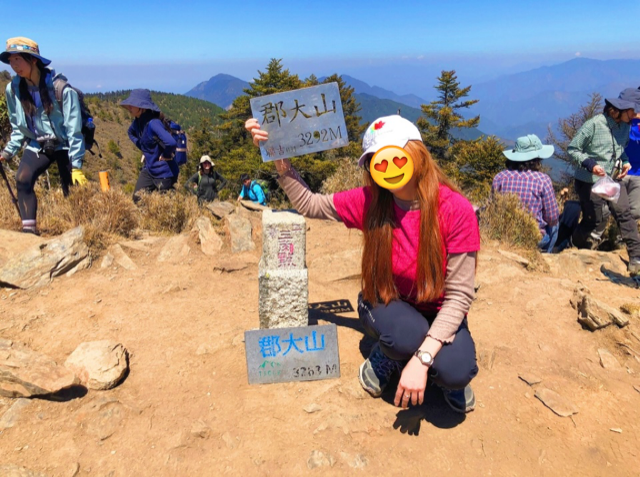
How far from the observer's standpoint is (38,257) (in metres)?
3.40

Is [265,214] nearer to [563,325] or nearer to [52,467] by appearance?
[52,467]

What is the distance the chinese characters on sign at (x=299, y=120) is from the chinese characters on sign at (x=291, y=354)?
1024 mm

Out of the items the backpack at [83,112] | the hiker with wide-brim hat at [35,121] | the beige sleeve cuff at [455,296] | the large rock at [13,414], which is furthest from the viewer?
the backpack at [83,112]

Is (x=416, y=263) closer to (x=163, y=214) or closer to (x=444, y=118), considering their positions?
(x=163, y=214)

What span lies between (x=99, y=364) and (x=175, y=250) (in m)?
1.85

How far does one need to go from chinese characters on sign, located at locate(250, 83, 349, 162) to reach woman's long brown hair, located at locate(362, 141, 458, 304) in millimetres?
451

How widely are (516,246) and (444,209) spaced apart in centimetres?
322

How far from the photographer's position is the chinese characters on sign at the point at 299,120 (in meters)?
2.26

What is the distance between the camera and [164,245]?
418 cm

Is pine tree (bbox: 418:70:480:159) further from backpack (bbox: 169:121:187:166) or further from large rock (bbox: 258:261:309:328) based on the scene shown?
large rock (bbox: 258:261:309:328)

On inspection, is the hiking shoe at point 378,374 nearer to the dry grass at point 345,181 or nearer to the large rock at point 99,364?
the large rock at point 99,364

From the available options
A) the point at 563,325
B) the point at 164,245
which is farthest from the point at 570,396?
the point at 164,245

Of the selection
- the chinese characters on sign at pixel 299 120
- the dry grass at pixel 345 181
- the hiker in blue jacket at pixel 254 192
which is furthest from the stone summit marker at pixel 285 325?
the hiker in blue jacket at pixel 254 192
